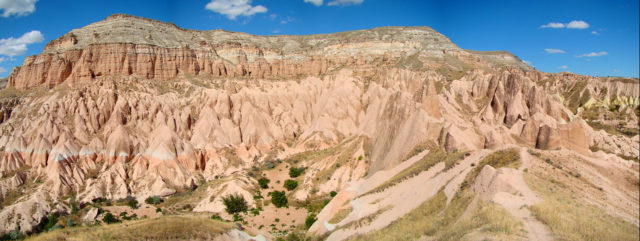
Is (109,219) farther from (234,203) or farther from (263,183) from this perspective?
(263,183)

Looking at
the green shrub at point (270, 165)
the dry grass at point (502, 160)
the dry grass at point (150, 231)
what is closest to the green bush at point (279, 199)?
the green shrub at point (270, 165)

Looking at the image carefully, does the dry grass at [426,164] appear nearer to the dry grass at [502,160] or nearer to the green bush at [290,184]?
the dry grass at [502,160]

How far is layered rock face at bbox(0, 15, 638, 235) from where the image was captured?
998 inches

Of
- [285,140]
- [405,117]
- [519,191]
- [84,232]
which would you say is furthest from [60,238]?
[285,140]

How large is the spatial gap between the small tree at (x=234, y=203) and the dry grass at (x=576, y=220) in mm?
20229

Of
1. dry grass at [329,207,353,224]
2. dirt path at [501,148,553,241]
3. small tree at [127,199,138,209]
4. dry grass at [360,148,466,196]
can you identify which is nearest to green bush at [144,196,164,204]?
small tree at [127,199,138,209]

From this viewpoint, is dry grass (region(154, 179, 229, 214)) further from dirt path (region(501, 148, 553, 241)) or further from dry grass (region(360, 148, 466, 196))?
dirt path (region(501, 148, 553, 241))

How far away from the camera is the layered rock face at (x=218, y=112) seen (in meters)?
25.4

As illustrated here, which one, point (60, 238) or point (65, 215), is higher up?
point (60, 238)

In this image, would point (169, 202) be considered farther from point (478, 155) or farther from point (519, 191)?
point (519, 191)

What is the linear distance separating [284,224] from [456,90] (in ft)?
72.3

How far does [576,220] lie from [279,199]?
20918 mm

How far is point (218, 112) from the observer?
40469mm

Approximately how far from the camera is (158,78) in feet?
150
